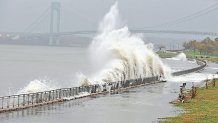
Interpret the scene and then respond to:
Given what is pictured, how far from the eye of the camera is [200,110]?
41.0 m

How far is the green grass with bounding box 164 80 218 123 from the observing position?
116 feet

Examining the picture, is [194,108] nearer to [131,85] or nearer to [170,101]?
[170,101]

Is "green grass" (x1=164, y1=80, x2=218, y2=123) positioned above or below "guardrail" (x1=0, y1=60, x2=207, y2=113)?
below

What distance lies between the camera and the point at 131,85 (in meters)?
65.4

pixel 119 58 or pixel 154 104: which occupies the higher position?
pixel 119 58

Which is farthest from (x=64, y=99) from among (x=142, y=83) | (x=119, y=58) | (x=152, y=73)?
(x=152, y=73)

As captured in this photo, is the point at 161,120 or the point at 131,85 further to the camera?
the point at 131,85

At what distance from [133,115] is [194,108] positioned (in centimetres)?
683

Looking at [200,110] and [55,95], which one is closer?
[200,110]

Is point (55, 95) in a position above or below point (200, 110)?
above

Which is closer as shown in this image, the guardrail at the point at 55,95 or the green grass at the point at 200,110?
the green grass at the point at 200,110

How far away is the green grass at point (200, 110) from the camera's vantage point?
35.3 metres

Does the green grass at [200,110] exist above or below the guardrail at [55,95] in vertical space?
below

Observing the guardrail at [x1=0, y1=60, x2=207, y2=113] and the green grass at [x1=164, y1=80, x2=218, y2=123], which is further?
the guardrail at [x1=0, y1=60, x2=207, y2=113]
